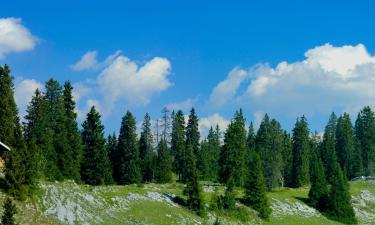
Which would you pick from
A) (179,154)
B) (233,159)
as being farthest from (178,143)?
(233,159)

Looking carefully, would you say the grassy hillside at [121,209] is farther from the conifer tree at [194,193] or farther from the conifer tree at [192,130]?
the conifer tree at [192,130]

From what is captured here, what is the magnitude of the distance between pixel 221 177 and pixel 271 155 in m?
19.5

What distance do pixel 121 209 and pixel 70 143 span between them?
29259 millimetres

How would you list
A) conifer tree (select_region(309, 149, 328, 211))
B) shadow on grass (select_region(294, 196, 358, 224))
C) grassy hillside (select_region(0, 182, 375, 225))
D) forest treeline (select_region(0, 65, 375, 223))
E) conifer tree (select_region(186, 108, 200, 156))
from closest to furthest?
grassy hillside (select_region(0, 182, 375, 225)) → forest treeline (select_region(0, 65, 375, 223)) → shadow on grass (select_region(294, 196, 358, 224)) → conifer tree (select_region(309, 149, 328, 211)) → conifer tree (select_region(186, 108, 200, 156))

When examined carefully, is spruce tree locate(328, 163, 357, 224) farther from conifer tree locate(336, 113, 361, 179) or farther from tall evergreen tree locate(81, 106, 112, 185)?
conifer tree locate(336, 113, 361, 179)

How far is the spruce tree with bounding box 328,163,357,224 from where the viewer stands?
9612cm

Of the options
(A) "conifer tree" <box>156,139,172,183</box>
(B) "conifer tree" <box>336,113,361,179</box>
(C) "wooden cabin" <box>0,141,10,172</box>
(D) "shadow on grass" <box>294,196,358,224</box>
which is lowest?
(D) "shadow on grass" <box>294,196,358,224</box>

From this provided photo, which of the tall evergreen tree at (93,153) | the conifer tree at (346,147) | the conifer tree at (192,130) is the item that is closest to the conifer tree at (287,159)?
the conifer tree at (346,147)

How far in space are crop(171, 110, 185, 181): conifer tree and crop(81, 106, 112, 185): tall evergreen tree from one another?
99.3 ft

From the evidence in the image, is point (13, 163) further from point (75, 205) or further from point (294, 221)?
point (294, 221)

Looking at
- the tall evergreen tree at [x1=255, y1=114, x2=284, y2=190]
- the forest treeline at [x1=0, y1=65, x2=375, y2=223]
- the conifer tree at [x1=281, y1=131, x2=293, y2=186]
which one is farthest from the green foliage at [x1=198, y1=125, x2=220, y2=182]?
the conifer tree at [x1=281, y1=131, x2=293, y2=186]

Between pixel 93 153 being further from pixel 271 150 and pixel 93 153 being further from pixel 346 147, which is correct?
pixel 346 147

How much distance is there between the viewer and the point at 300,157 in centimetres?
12875

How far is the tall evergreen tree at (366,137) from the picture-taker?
14812cm
